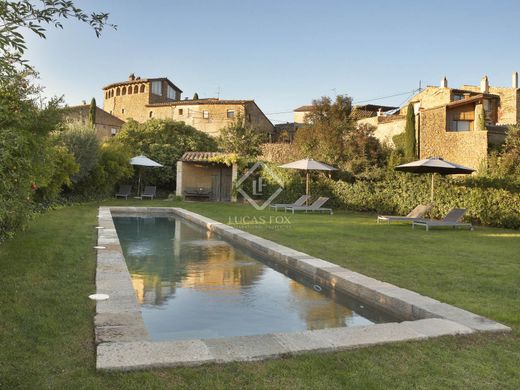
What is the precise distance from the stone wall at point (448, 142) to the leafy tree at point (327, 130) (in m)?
8.46

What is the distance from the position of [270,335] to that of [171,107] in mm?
50212

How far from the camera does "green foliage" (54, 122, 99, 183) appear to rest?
20.4 meters

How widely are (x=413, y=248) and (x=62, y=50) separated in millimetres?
7490

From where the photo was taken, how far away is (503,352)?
3730mm

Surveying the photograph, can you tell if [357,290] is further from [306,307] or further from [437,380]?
[437,380]

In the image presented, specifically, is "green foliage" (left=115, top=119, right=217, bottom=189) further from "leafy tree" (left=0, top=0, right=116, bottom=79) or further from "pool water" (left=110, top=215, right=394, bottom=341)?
"leafy tree" (left=0, top=0, right=116, bottom=79)

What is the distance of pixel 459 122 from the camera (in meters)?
33.3

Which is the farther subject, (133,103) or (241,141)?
(133,103)

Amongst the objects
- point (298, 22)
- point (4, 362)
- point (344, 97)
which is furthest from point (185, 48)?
point (4, 362)

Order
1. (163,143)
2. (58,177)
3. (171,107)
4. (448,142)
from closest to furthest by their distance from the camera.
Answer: (58,177), (448,142), (163,143), (171,107)

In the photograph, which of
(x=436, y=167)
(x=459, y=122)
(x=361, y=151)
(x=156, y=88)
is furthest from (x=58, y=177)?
(x=156, y=88)

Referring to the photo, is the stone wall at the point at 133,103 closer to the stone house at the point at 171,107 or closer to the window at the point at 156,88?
the stone house at the point at 171,107

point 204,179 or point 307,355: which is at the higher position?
point 204,179

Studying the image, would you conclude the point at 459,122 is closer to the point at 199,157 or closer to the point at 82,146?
the point at 199,157
